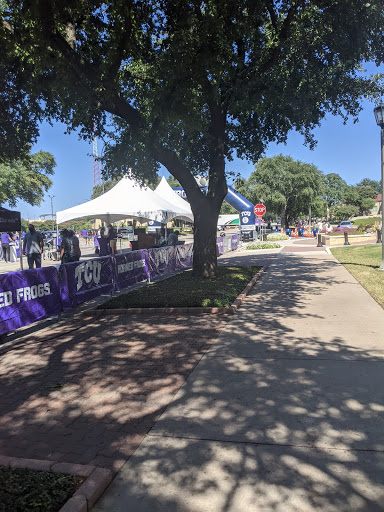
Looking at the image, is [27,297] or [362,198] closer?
[27,297]

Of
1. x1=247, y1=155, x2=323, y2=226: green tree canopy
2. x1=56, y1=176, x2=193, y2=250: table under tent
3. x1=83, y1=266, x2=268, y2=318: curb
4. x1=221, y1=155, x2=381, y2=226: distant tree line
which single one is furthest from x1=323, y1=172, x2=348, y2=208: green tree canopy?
x1=83, y1=266, x2=268, y2=318: curb

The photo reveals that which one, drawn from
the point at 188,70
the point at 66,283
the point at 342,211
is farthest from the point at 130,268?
the point at 342,211

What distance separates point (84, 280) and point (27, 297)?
7.38 ft

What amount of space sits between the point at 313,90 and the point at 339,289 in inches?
232

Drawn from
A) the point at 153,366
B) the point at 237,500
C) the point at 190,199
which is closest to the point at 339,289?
the point at 190,199

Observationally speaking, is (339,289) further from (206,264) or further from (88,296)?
(88,296)

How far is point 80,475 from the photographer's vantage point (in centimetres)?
283

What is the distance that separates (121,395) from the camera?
433 cm

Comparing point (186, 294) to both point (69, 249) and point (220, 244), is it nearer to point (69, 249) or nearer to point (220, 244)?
point (69, 249)

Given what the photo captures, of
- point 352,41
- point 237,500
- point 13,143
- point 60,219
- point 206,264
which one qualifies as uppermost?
point 352,41

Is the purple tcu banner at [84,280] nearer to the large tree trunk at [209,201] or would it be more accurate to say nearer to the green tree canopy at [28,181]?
the large tree trunk at [209,201]

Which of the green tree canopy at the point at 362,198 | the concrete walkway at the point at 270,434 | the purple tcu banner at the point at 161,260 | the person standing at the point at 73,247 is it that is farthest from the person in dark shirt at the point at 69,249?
the green tree canopy at the point at 362,198

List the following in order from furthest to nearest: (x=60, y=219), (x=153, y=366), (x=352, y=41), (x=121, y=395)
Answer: (x=60, y=219) < (x=352, y=41) < (x=153, y=366) < (x=121, y=395)

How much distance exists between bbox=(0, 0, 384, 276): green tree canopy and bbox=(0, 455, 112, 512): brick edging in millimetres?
7212
